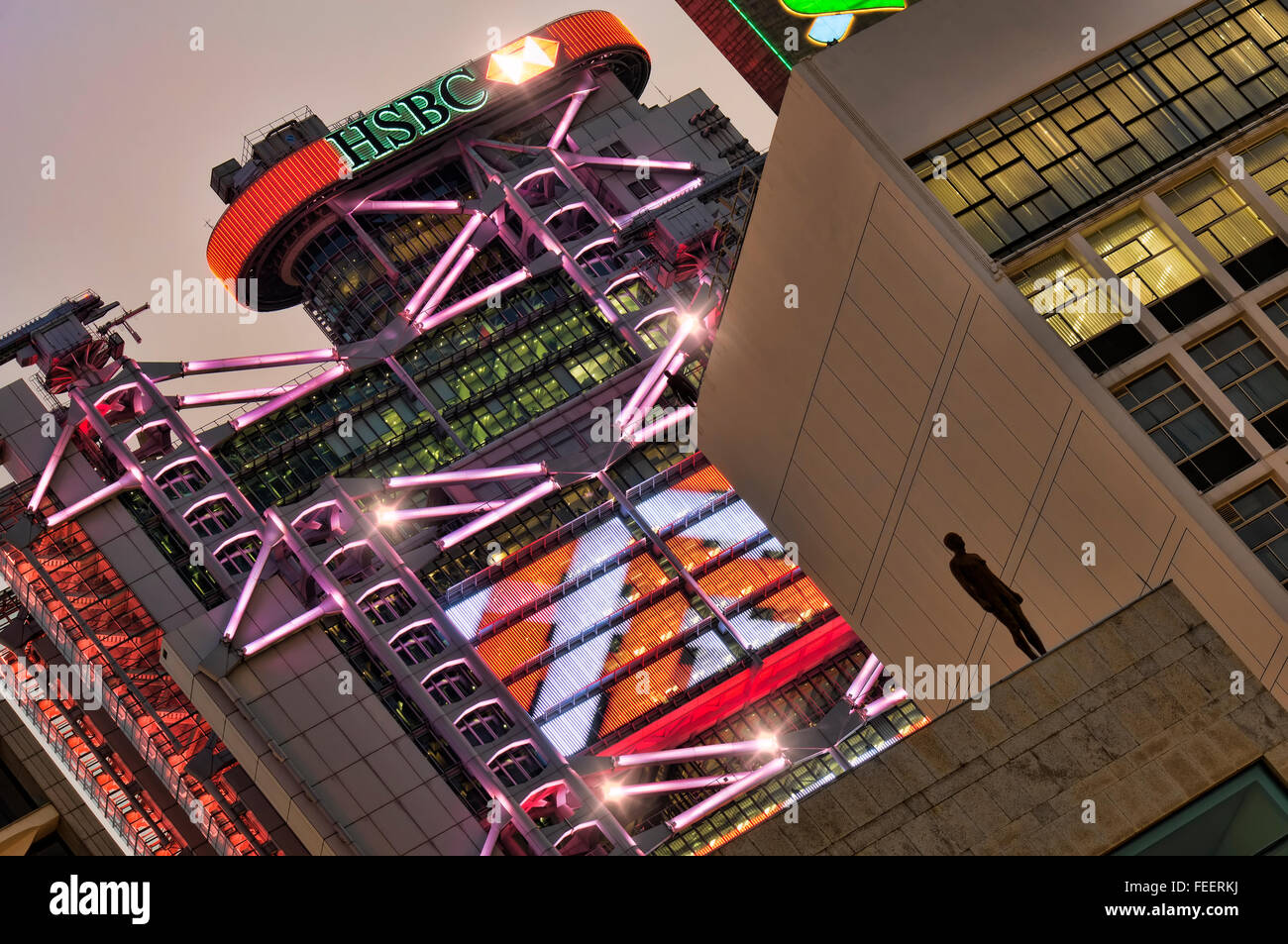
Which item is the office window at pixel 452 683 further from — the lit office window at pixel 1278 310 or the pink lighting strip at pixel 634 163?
the lit office window at pixel 1278 310

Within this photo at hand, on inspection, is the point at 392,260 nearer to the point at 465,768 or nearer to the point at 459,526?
the point at 459,526

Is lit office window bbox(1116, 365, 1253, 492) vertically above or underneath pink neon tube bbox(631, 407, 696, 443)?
underneath

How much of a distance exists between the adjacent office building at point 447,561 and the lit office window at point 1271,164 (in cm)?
2924

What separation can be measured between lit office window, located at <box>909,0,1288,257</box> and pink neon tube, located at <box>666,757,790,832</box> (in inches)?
1651

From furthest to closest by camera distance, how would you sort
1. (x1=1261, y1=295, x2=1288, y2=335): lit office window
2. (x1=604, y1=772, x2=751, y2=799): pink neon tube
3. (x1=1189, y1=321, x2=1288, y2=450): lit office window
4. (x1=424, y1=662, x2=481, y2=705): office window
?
(x1=424, y1=662, x2=481, y2=705): office window → (x1=604, y1=772, x2=751, y2=799): pink neon tube → (x1=1261, y1=295, x2=1288, y2=335): lit office window → (x1=1189, y1=321, x2=1288, y2=450): lit office window

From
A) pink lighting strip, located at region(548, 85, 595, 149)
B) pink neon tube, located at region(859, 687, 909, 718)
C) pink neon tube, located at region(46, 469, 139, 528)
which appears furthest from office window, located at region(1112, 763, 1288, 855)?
pink lighting strip, located at region(548, 85, 595, 149)

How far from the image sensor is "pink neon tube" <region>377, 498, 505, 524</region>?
336 ft

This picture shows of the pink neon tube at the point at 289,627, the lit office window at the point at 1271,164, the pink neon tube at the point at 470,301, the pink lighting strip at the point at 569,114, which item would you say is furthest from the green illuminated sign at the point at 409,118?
the lit office window at the point at 1271,164

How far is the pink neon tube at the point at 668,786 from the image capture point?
96.8 m

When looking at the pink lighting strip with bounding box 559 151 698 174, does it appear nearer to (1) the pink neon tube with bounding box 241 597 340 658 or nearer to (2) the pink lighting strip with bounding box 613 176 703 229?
(2) the pink lighting strip with bounding box 613 176 703 229

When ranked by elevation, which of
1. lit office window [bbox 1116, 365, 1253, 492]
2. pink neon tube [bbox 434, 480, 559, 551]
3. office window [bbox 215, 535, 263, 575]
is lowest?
lit office window [bbox 1116, 365, 1253, 492]

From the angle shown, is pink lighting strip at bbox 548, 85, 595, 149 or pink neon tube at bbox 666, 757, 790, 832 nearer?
pink neon tube at bbox 666, 757, 790, 832

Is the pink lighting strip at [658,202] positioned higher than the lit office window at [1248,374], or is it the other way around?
the pink lighting strip at [658,202]
